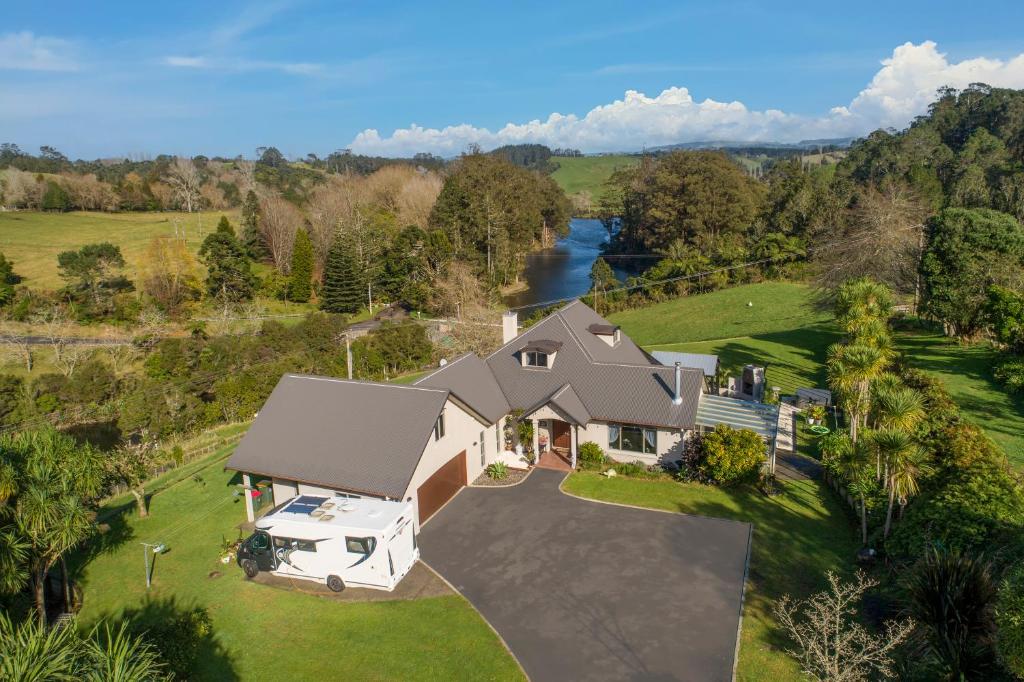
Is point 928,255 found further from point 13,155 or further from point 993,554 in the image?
point 13,155

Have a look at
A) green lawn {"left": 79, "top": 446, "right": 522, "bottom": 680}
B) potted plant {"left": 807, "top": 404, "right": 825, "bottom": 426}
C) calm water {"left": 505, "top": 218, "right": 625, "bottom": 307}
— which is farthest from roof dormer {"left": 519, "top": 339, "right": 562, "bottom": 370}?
calm water {"left": 505, "top": 218, "right": 625, "bottom": 307}

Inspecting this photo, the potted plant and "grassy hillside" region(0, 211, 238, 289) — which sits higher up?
"grassy hillside" region(0, 211, 238, 289)

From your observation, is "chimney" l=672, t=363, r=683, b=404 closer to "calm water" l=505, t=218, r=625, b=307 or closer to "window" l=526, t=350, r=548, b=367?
"window" l=526, t=350, r=548, b=367

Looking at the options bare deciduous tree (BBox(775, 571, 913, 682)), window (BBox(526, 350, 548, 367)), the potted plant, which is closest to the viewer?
bare deciduous tree (BBox(775, 571, 913, 682))

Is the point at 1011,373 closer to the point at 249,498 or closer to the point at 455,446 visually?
the point at 455,446

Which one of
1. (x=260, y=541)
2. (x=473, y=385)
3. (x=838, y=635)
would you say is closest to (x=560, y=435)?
(x=473, y=385)

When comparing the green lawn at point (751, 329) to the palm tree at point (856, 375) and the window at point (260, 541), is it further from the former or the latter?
the window at point (260, 541)
